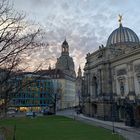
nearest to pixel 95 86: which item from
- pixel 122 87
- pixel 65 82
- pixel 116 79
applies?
pixel 116 79

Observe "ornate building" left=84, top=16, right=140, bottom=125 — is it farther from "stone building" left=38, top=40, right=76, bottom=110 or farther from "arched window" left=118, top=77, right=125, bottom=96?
"stone building" left=38, top=40, right=76, bottom=110

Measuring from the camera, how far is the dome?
63.3m

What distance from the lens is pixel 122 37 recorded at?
209 ft

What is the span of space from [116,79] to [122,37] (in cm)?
1756

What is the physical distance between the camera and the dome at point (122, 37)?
6327 cm

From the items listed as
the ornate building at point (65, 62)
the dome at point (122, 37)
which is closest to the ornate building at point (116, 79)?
the dome at point (122, 37)

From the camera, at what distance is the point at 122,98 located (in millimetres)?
48188

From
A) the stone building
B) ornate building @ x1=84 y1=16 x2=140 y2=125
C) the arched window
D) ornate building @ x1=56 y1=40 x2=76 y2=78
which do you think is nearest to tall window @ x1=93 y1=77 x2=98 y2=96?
ornate building @ x1=84 y1=16 x2=140 y2=125

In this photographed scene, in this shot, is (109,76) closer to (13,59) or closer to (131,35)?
(131,35)

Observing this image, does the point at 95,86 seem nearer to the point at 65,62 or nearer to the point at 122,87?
the point at 122,87

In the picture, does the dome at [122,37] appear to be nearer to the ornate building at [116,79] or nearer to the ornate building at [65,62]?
the ornate building at [116,79]

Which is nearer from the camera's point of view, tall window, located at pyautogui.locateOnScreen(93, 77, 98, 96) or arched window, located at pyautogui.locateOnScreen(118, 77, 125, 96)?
arched window, located at pyautogui.locateOnScreen(118, 77, 125, 96)

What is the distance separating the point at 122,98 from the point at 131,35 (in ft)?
79.4

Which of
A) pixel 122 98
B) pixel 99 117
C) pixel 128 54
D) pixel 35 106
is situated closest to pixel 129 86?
pixel 122 98
